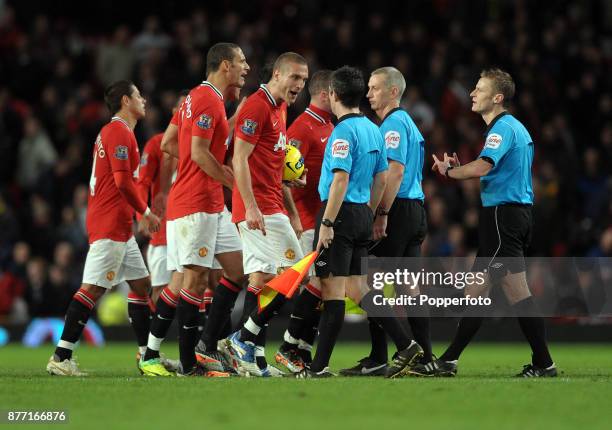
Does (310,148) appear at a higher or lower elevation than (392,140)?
lower

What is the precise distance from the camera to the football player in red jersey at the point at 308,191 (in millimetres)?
10320

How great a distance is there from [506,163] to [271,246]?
2.13 meters

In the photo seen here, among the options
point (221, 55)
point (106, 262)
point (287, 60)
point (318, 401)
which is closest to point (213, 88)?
point (221, 55)

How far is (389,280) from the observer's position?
393 inches

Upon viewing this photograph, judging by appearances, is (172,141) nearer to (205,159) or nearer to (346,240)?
(205,159)

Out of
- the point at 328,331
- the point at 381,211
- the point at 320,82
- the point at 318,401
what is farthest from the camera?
the point at 320,82

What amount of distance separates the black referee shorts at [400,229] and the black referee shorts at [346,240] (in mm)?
652

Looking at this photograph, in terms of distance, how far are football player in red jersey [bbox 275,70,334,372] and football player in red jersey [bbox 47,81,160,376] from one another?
1.43m

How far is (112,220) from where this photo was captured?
10391 mm

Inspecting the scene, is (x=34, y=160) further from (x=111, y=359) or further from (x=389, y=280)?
(x=389, y=280)

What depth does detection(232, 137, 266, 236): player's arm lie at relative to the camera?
9258 millimetres

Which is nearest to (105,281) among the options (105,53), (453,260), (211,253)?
(211,253)

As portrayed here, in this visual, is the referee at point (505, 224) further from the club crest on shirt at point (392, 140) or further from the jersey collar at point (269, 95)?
the jersey collar at point (269, 95)

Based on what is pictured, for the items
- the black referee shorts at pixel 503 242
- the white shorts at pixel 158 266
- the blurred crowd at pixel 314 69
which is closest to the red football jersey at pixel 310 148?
the white shorts at pixel 158 266
